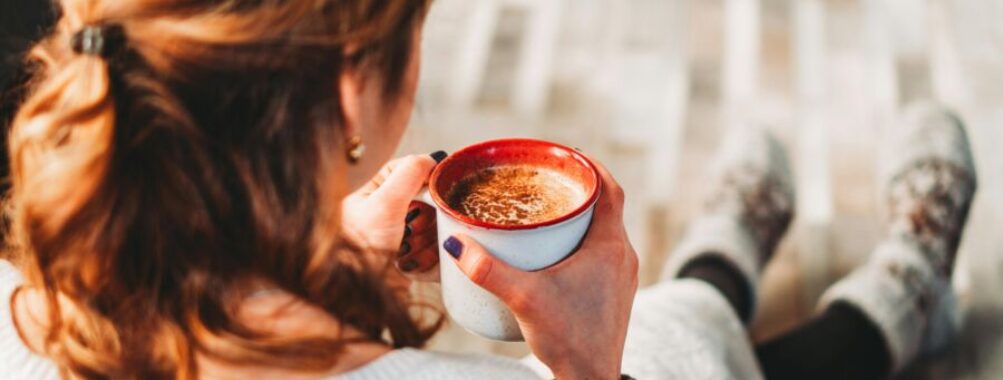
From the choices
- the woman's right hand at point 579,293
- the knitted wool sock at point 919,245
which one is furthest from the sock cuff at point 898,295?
the woman's right hand at point 579,293

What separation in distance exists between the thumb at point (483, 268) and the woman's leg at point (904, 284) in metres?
0.71

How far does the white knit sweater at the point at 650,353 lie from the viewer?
2.03ft

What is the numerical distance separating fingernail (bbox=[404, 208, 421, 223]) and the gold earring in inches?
4.9

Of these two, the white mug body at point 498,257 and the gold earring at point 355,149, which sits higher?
the gold earring at point 355,149

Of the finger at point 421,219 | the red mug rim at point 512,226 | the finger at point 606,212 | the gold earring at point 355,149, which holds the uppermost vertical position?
the gold earring at point 355,149

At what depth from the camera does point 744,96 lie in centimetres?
180

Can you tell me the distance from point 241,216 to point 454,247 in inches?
5.9

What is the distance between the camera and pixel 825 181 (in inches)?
64.1

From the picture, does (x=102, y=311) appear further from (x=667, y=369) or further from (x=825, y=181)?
(x=825, y=181)

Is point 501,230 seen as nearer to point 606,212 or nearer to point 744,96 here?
point 606,212

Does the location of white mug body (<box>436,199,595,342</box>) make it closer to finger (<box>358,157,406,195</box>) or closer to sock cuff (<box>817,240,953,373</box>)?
finger (<box>358,157,406,195</box>)

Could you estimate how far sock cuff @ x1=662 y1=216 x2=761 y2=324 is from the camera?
1.33 meters

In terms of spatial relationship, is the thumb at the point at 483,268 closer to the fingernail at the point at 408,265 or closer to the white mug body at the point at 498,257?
the white mug body at the point at 498,257

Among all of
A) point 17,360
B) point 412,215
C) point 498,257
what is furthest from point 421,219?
point 17,360
